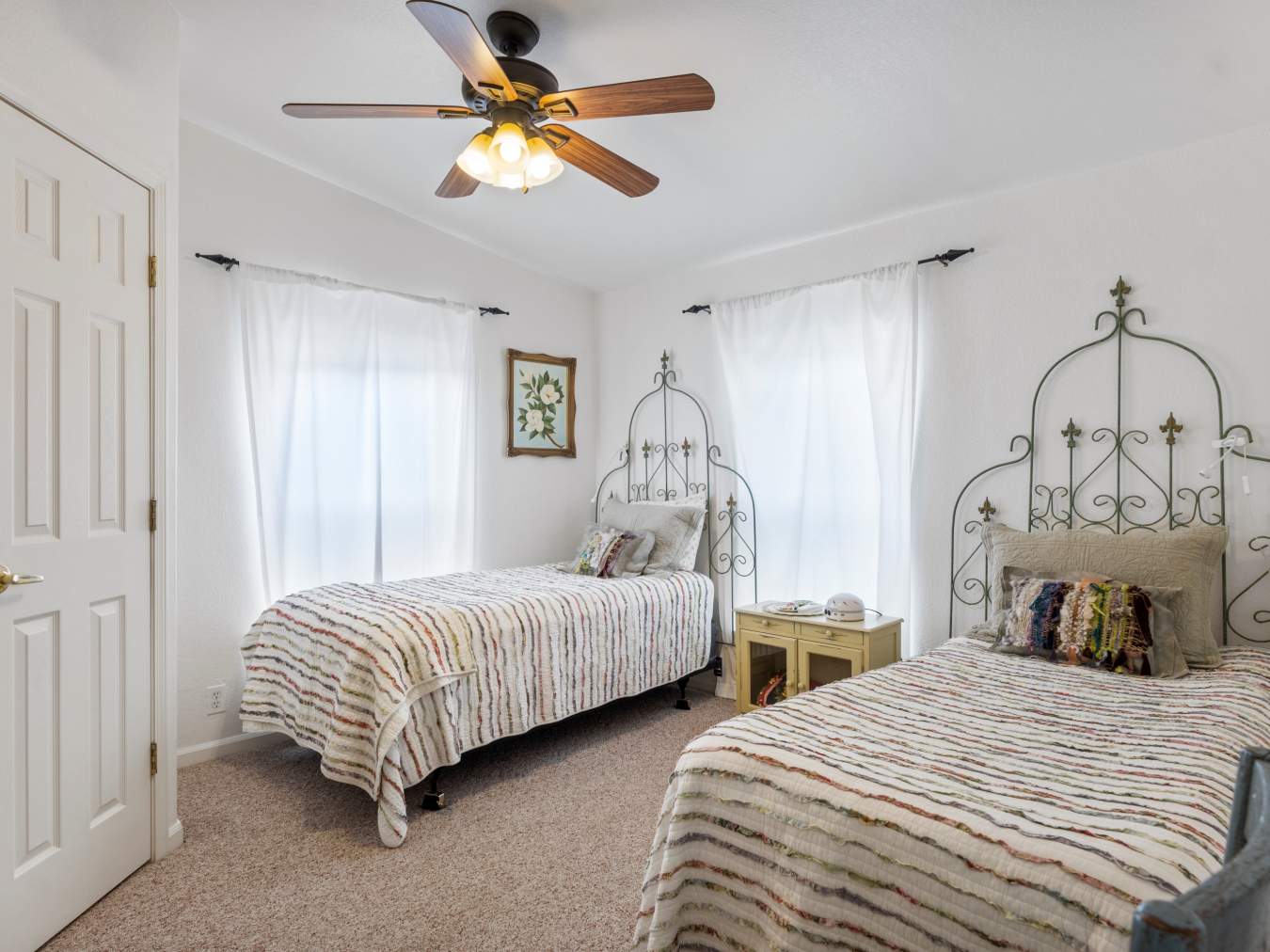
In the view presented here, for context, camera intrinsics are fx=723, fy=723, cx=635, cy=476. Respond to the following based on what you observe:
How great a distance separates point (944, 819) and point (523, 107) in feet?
7.18

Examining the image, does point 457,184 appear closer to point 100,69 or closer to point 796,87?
point 100,69

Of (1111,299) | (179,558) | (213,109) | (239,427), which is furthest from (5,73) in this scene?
(1111,299)

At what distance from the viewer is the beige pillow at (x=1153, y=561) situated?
2363mm

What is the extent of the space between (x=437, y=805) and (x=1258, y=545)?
3.12 meters

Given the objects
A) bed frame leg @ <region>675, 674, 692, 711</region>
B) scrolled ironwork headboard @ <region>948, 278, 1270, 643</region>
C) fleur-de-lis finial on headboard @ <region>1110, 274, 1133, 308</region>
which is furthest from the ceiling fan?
bed frame leg @ <region>675, 674, 692, 711</region>

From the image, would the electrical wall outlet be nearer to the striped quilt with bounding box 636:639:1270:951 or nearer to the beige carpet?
the beige carpet

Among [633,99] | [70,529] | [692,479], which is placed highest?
[633,99]

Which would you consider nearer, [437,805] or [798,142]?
[437,805]

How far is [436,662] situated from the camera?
2.69 m

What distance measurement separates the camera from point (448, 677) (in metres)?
2.71

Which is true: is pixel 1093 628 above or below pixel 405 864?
above

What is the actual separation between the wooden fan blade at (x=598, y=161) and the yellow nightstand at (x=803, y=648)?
2034 mm

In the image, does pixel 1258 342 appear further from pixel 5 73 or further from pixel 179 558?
pixel 179 558

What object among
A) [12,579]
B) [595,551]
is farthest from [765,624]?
[12,579]
